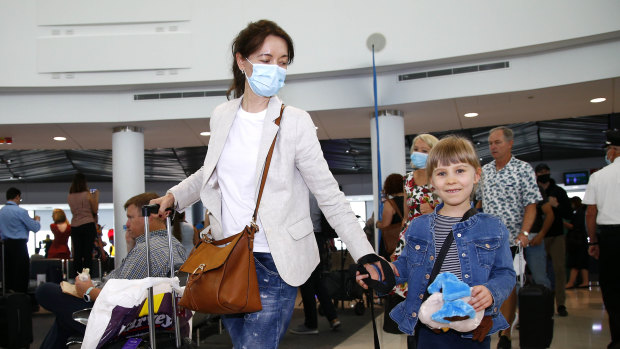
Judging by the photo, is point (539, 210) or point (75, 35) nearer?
point (539, 210)

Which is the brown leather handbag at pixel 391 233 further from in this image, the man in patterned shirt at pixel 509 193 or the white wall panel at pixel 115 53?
the white wall panel at pixel 115 53

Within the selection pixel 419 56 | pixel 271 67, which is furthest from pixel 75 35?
pixel 271 67

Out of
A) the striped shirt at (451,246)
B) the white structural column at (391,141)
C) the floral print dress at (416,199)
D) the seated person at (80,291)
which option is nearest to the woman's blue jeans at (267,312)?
the striped shirt at (451,246)

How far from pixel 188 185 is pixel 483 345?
125cm

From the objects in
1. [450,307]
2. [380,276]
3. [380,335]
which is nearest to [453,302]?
[450,307]

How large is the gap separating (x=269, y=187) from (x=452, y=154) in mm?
714

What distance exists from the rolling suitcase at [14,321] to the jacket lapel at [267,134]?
3.40m

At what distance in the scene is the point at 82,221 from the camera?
8086 mm

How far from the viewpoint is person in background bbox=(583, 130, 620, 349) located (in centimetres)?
439

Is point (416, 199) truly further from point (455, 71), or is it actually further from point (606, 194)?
point (455, 71)

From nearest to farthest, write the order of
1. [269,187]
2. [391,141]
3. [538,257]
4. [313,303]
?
[269,187] → [538,257] → [313,303] → [391,141]

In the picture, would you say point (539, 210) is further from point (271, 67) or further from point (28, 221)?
point (28, 221)

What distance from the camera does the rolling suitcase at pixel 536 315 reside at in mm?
4328

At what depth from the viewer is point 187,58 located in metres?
7.94
